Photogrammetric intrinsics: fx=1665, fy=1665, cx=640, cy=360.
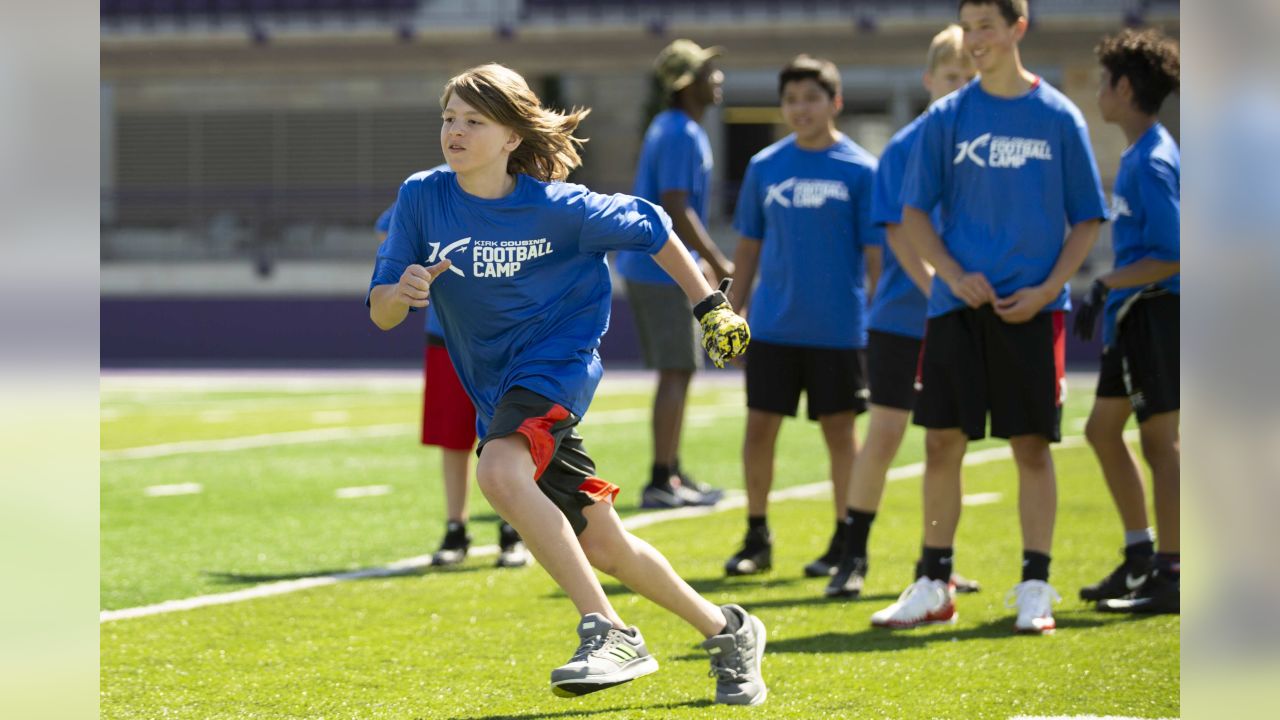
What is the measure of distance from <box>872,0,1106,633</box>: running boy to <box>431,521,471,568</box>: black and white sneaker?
2.23 m

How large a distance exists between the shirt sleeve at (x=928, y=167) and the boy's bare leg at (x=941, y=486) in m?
0.78

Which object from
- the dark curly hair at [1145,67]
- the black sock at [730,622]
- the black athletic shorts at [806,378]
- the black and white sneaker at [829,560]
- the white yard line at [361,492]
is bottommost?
the white yard line at [361,492]

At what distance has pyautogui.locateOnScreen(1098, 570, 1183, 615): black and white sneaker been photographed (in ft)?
18.8

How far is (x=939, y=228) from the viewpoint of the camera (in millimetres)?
5859

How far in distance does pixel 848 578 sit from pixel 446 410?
1891 mm

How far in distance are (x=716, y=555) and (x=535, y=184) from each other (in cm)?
329

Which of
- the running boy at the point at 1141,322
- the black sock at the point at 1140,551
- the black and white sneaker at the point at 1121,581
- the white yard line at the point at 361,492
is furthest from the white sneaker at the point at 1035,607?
the white yard line at the point at 361,492

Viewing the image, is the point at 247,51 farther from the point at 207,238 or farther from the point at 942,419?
the point at 942,419

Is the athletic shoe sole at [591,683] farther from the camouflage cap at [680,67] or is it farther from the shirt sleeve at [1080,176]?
the camouflage cap at [680,67]

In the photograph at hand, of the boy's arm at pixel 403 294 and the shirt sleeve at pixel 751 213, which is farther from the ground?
the shirt sleeve at pixel 751 213

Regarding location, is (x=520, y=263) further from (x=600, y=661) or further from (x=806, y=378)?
(x=806, y=378)

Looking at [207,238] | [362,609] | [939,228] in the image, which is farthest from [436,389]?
[207,238]

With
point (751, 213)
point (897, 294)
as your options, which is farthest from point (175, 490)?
point (897, 294)

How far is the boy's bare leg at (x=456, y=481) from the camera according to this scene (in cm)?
707
